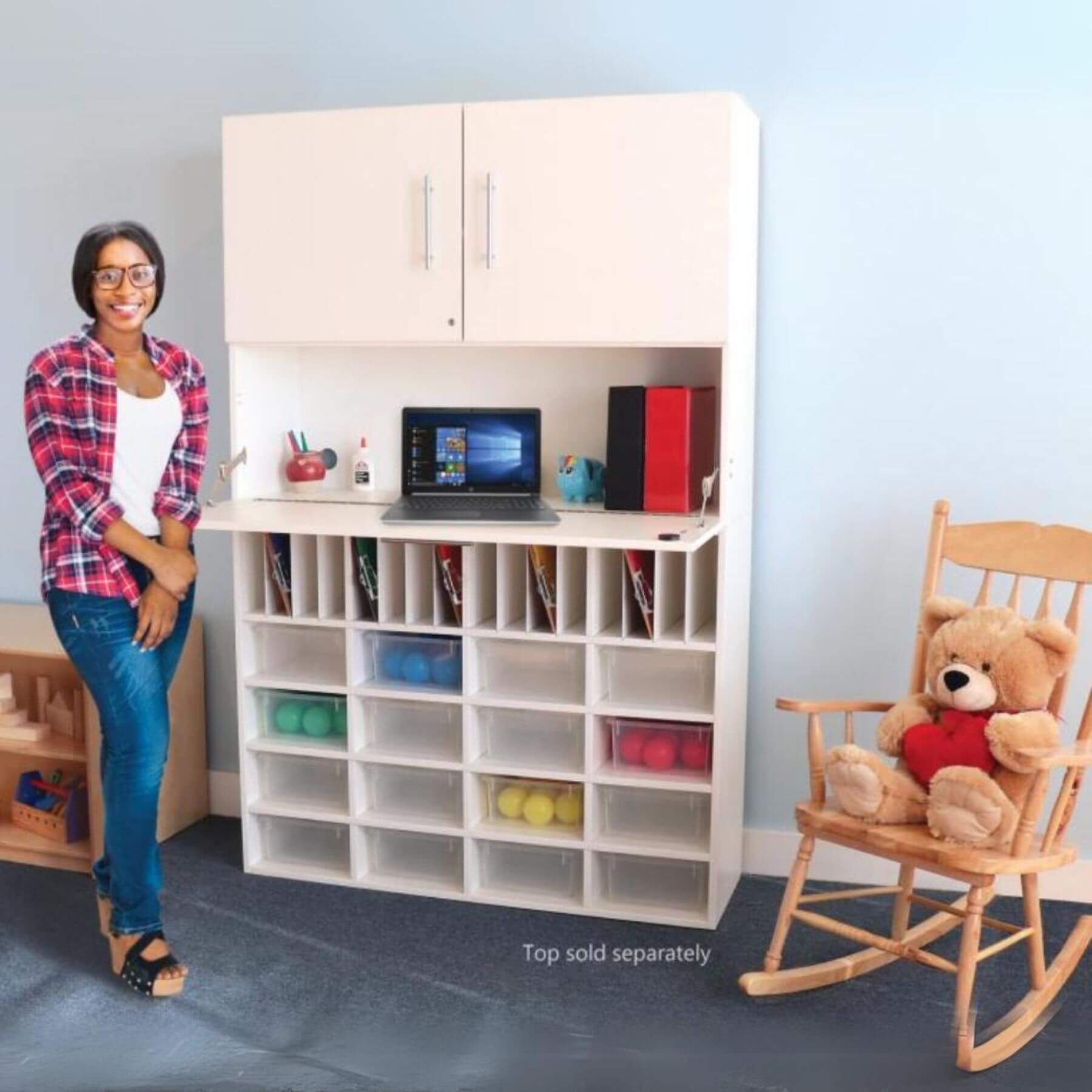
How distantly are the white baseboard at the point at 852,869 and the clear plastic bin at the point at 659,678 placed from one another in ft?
1.69

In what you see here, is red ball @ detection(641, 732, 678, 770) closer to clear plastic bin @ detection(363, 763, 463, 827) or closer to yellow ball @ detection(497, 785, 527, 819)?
yellow ball @ detection(497, 785, 527, 819)

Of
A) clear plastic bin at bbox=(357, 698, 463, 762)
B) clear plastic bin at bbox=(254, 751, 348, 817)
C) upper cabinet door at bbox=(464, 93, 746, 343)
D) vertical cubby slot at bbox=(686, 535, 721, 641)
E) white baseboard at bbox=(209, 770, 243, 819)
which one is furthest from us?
white baseboard at bbox=(209, 770, 243, 819)

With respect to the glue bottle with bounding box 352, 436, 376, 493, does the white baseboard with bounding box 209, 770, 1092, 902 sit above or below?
below

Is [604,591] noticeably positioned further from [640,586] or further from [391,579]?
[391,579]

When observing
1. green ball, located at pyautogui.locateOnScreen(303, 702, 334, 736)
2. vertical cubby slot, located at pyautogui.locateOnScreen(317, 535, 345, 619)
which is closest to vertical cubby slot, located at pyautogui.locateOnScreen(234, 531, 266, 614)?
vertical cubby slot, located at pyautogui.locateOnScreen(317, 535, 345, 619)

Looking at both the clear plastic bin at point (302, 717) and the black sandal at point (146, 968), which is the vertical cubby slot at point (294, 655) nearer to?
the clear plastic bin at point (302, 717)

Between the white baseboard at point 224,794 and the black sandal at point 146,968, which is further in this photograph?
the white baseboard at point 224,794

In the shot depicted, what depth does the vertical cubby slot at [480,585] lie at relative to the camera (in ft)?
10.2

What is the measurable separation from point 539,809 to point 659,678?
0.42 metres

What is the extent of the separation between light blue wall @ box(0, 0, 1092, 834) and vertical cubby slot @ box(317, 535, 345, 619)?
2.30 feet

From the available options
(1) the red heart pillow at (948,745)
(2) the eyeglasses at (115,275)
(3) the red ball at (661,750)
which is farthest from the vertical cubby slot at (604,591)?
(2) the eyeglasses at (115,275)

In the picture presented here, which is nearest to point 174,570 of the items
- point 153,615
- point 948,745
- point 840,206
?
point 153,615

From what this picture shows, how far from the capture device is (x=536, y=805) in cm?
317

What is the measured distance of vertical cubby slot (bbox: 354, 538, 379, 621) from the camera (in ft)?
10.5
